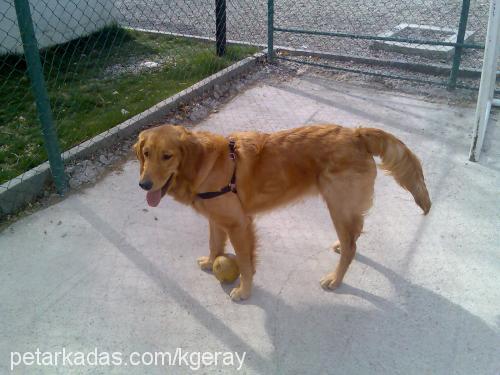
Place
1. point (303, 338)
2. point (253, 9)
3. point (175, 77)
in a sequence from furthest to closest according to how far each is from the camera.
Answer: point (253, 9) < point (175, 77) < point (303, 338)

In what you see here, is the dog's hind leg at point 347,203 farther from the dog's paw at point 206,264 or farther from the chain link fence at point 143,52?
the chain link fence at point 143,52

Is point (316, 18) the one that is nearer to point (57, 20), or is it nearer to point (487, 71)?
point (57, 20)

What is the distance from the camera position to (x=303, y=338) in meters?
2.67

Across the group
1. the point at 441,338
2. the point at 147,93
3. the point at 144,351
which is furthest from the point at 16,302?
the point at 147,93

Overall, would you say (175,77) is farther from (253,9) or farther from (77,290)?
(253,9)

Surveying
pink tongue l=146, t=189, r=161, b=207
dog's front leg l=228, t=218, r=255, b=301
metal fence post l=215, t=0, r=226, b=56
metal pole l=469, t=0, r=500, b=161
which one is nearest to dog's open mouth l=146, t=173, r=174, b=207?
pink tongue l=146, t=189, r=161, b=207

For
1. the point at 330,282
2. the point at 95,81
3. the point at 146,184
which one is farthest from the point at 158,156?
the point at 95,81

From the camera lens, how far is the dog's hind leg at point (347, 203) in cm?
276

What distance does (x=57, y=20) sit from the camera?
720 cm

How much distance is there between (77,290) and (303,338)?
1455mm

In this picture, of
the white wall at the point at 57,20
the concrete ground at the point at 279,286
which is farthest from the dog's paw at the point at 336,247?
the white wall at the point at 57,20

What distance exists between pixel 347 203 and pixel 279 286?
72 cm

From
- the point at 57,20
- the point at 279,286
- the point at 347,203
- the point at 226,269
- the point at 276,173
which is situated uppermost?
Answer: the point at 57,20

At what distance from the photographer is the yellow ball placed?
9.93 feet
